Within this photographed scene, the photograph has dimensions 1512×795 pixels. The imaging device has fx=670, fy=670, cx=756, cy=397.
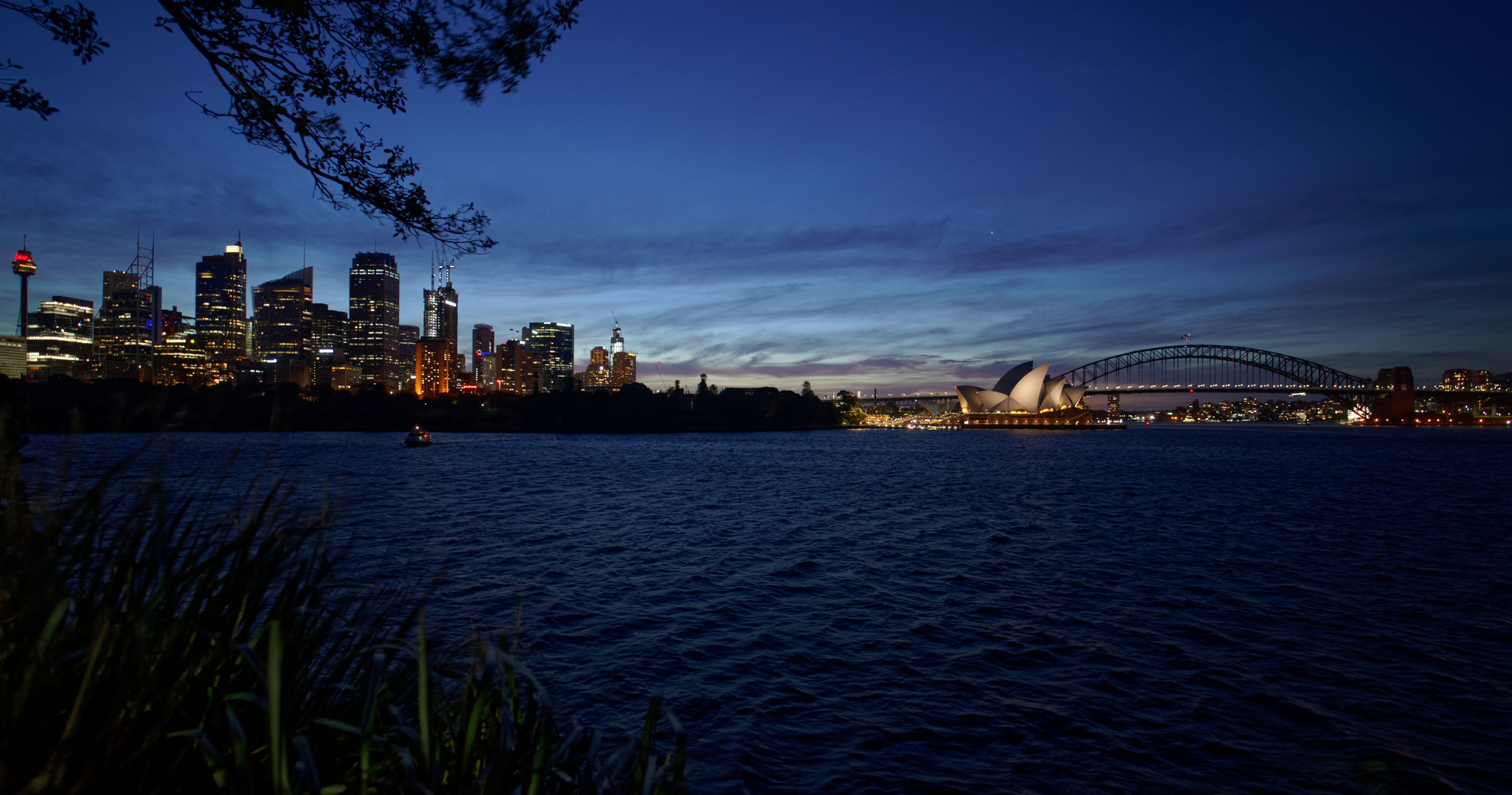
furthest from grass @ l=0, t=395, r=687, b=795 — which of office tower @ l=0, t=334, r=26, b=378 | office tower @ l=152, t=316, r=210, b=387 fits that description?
office tower @ l=152, t=316, r=210, b=387

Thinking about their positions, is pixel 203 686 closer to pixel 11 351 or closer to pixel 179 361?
pixel 11 351

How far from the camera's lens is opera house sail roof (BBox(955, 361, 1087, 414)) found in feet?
458

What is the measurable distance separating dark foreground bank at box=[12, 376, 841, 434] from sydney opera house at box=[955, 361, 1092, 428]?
4081cm

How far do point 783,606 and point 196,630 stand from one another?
10385 millimetres

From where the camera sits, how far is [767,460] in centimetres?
5606

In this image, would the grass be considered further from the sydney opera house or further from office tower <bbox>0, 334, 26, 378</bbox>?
the sydney opera house

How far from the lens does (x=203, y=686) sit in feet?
9.14

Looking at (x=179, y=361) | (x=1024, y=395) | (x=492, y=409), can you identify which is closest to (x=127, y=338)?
(x=179, y=361)

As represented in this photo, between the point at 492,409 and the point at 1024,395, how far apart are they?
11472cm

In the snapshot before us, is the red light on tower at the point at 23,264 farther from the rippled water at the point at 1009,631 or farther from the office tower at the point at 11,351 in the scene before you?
the rippled water at the point at 1009,631

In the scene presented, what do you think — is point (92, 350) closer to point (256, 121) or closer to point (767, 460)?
point (767, 460)

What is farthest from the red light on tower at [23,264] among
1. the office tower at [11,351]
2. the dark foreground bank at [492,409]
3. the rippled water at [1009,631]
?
the rippled water at [1009,631]

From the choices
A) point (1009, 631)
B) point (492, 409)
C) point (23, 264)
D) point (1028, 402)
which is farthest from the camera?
point (492, 409)

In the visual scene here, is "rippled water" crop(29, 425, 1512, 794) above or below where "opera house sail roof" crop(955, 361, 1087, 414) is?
below
